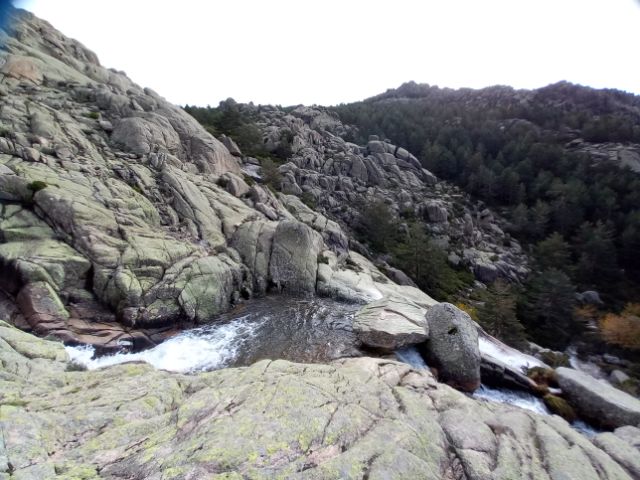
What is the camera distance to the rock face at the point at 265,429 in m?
7.07

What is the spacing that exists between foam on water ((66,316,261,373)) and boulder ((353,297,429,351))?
806 centimetres

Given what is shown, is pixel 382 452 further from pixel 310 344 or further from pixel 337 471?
pixel 310 344

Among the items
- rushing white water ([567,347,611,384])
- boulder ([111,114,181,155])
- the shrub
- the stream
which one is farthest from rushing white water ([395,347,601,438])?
boulder ([111,114,181,155])

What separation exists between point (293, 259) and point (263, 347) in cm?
1175

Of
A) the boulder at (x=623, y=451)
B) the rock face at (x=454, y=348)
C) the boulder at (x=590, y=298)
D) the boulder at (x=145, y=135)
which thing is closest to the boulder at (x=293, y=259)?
the rock face at (x=454, y=348)

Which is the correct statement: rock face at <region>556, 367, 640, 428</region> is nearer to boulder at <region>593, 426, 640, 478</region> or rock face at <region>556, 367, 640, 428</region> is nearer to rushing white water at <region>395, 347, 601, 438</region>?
rushing white water at <region>395, 347, 601, 438</region>

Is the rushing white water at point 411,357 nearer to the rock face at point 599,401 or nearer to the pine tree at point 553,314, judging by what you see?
the rock face at point 599,401

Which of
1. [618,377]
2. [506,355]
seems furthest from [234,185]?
[618,377]

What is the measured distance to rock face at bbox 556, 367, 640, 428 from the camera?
17.5 metres

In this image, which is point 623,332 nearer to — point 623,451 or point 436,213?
point 623,451

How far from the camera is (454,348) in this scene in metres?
20.0

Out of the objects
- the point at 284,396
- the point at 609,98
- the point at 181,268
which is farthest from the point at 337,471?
the point at 609,98

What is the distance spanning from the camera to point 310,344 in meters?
21.2

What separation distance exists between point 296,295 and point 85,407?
20761 mm
